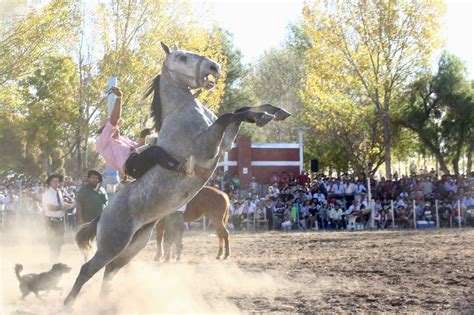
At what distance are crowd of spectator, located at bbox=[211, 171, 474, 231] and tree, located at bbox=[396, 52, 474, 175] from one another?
6.76m

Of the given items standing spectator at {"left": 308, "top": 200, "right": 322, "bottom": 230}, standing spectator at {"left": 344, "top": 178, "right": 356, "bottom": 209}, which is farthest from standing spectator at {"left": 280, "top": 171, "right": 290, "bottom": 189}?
standing spectator at {"left": 344, "top": 178, "right": 356, "bottom": 209}

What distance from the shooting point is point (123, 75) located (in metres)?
24.5

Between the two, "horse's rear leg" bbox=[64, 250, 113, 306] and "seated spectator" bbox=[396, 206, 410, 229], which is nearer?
"horse's rear leg" bbox=[64, 250, 113, 306]

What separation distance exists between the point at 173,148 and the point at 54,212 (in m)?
5.54

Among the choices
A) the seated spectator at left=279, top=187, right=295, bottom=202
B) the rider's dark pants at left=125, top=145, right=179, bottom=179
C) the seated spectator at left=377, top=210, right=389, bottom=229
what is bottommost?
the seated spectator at left=377, top=210, right=389, bottom=229

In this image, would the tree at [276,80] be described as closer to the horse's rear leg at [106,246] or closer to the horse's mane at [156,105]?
the horse's mane at [156,105]

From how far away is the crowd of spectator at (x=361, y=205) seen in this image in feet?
73.2

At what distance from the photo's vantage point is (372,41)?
2691 cm

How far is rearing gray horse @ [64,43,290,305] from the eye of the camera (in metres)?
6.55

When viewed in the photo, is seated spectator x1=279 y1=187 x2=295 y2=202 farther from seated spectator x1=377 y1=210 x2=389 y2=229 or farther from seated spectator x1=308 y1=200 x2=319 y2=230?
seated spectator x1=377 y1=210 x2=389 y2=229

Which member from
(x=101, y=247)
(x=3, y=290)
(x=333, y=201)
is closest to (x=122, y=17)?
(x=333, y=201)

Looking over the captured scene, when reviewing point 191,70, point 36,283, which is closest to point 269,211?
point 36,283

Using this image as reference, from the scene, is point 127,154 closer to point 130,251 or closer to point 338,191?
point 130,251

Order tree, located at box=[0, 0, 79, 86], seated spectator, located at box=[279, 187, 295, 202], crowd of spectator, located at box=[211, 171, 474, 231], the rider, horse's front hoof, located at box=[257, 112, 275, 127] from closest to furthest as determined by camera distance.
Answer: horse's front hoof, located at box=[257, 112, 275, 127] < the rider < tree, located at box=[0, 0, 79, 86] < crowd of spectator, located at box=[211, 171, 474, 231] < seated spectator, located at box=[279, 187, 295, 202]
